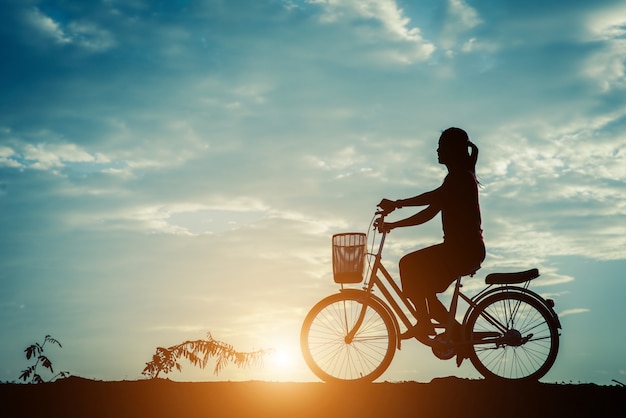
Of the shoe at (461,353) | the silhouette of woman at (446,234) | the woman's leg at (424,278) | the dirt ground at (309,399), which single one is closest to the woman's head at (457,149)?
the silhouette of woman at (446,234)

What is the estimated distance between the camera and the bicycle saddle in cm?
886

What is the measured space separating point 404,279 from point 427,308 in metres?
0.49

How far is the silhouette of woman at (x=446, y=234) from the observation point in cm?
840

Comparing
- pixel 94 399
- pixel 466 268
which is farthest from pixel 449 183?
pixel 94 399

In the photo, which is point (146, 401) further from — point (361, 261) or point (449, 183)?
point (449, 183)

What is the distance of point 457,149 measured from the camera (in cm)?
841

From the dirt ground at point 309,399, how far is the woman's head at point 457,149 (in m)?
2.84

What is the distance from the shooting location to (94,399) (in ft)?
26.4

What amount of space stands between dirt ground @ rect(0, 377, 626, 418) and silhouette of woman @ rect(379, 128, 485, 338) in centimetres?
102

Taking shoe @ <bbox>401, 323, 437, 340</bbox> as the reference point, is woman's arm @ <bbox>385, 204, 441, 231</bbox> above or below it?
above

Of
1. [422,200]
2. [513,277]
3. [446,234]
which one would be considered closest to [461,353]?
[513,277]

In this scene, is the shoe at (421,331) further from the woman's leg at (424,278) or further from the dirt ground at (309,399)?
the dirt ground at (309,399)

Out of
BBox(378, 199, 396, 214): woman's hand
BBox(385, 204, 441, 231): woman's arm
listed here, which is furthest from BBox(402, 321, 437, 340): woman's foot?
BBox(378, 199, 396, 214): woman's hand

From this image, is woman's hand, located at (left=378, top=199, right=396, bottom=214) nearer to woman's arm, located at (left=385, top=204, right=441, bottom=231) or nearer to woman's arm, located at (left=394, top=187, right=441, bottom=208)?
woman's arm, located at (left=394, top=187, right=441, bottom=208)
